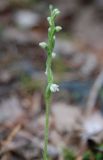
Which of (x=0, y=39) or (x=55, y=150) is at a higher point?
(x=0, y=39)

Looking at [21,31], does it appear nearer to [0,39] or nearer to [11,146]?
[0,39]

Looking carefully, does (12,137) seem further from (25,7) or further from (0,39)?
(25,7)

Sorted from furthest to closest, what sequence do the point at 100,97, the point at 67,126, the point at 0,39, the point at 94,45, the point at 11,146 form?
the point at 94,45, the point at 0,39, the point at 100,97, the point at 67,126, the point at 11,146

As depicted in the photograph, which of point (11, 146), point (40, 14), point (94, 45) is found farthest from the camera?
point (40, 14)

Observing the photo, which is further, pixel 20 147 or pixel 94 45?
→ pixel 94 45

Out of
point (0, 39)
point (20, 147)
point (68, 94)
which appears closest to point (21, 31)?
point (0, 39)

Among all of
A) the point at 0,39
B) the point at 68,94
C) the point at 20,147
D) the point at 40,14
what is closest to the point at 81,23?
the point at 40,14
